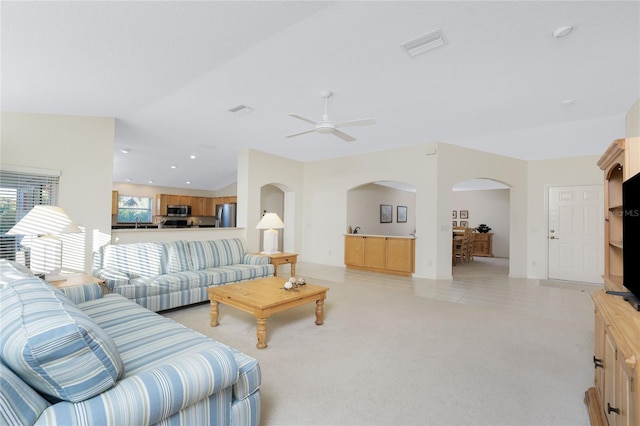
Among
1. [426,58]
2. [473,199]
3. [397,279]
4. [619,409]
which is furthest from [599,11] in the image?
[473,199]

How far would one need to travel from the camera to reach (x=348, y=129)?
5.37 metres

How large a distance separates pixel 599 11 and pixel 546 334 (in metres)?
2.89

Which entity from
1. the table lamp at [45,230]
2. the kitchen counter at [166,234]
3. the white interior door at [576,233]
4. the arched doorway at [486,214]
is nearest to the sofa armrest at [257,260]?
the kitchen counter at [166,234]

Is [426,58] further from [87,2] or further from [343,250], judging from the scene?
[343,250]

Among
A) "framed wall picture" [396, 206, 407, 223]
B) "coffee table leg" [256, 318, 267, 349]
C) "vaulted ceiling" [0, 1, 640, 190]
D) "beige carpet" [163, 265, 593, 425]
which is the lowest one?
"beige carpet" [163, 265, 593, 425]

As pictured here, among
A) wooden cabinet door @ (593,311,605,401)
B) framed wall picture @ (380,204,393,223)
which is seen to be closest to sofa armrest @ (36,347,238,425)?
wooden cabinet door @ (593,311,605,401)

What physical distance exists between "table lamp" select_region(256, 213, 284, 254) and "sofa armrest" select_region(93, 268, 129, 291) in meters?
2.29

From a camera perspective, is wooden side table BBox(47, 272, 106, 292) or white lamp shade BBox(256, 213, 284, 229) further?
white lamp shade BBox(256, 213, 284, 229)

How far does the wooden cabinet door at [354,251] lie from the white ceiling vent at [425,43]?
4.53 meters

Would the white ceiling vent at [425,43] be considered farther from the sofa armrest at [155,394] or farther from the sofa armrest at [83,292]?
the sofa armrest at [83,292]

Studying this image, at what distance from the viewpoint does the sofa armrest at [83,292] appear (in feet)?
8.56

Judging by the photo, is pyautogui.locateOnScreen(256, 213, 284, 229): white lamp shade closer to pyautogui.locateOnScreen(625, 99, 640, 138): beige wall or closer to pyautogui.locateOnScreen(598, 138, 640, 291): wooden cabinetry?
pyautogui.locateOnScreen(598, 138, 640, 291): wooden cabinetry

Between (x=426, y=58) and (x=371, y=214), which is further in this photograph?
(x=371, y=214)

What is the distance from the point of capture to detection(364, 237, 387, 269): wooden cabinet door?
6463mm
